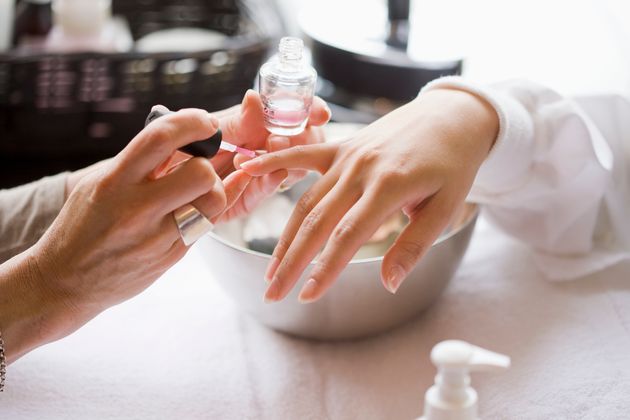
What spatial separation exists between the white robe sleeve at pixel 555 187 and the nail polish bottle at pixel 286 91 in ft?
0.47

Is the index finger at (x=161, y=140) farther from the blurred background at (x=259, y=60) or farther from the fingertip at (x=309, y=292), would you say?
the blurred background at (x=259, y=60)

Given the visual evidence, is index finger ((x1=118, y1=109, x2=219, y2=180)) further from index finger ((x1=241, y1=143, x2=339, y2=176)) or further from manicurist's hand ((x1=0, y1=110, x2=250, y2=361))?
index finger ((x1=241, y1=143, x2=339, y2=176))

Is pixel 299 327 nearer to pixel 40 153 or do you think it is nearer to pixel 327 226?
pixel 327 226

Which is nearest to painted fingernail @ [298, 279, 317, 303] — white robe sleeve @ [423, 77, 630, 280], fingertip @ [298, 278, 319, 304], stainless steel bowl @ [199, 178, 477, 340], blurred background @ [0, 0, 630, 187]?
fingertip @ [298, 278, 319, 304]

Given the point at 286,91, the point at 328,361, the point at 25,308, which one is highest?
the point at 286,91

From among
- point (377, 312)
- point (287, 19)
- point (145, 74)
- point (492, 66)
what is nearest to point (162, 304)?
point (377, 312)

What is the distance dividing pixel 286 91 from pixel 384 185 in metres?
0.15

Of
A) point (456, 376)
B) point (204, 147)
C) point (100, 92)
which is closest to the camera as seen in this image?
point (456, 376)

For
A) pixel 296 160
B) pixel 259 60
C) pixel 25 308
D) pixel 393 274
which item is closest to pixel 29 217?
pixel 25 308

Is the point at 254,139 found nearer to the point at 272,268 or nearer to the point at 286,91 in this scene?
the point at 286,91

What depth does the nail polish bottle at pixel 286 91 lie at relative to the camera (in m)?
0.68

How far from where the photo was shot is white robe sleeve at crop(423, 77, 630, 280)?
767 mm

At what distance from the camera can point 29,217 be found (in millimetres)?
747

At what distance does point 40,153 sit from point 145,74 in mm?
209
